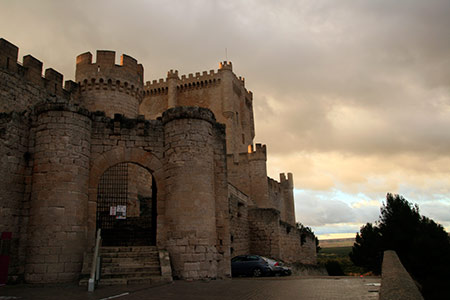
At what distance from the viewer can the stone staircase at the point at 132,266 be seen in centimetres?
960

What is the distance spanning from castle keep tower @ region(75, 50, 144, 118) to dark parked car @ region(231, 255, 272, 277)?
9541mm

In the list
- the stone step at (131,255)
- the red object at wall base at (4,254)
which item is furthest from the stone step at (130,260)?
the red object at wall base at (4,254)

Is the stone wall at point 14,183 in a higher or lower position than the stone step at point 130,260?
higher

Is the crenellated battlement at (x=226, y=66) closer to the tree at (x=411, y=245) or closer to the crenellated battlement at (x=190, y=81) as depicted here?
the crenellated battlement at (x=190, y=81)

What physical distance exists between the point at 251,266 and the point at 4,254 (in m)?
8.95

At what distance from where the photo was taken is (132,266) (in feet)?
33.7

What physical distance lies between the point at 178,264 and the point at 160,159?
11.5 feet

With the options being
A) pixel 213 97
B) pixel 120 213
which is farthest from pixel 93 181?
pixel 213 97

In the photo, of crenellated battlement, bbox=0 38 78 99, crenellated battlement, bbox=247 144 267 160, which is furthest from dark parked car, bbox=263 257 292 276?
crenellated battlement, bbox=247 144 267 160

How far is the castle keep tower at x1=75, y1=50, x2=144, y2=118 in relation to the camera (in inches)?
Result: 749

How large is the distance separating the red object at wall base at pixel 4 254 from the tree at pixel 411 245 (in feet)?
56.2

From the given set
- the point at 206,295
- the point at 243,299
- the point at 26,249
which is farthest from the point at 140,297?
the point at 26,249

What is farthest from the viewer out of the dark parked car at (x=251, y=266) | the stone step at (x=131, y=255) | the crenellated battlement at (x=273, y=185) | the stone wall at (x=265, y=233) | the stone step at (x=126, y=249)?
the crenellated battlement at (x=273, y=185)

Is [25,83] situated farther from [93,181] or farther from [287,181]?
[287,181]
